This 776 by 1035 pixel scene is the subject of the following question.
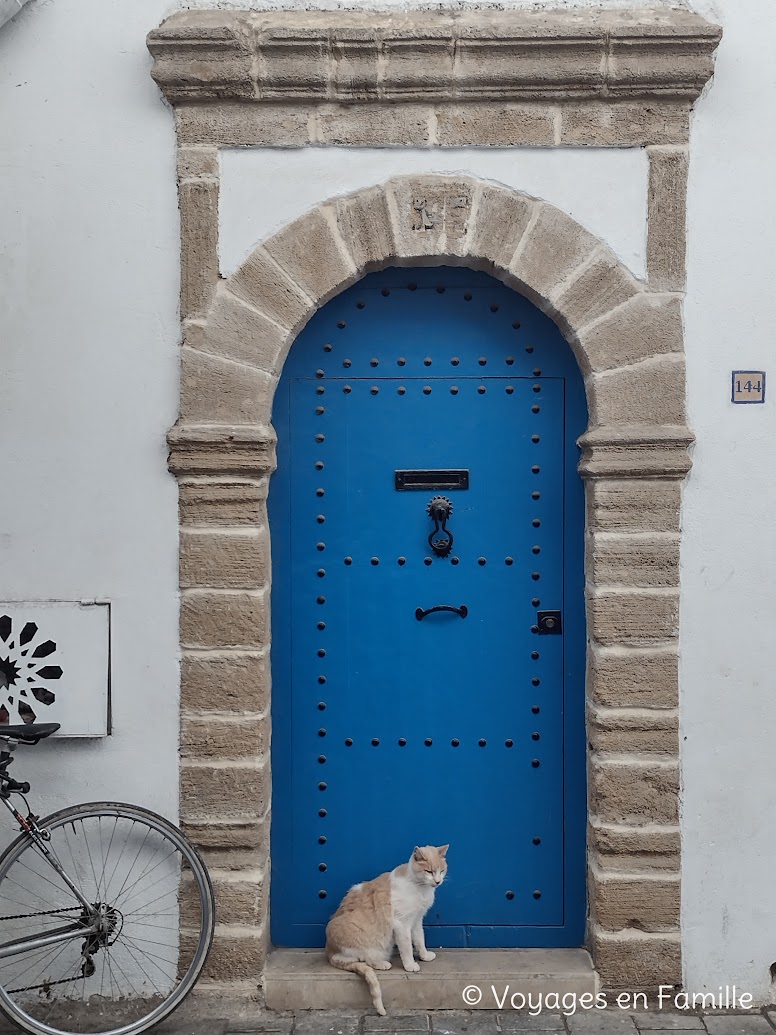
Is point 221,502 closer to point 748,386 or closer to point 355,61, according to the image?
point 355,61

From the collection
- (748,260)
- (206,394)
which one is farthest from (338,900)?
(748,260)

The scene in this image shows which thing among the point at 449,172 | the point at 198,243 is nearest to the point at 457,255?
the point at 449,172

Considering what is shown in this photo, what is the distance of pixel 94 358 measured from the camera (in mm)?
3393

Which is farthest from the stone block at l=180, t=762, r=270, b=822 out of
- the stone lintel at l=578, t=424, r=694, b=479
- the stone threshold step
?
the stone lintel at l=578, t=424, r=694, b=479

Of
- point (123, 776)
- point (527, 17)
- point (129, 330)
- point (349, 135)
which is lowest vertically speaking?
point (123, 776)

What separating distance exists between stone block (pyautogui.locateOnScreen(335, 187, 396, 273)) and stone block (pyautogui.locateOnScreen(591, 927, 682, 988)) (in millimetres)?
2523

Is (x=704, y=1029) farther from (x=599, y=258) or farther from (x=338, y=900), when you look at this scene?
(x=599, y=258)

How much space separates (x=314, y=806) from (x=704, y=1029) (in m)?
1.51

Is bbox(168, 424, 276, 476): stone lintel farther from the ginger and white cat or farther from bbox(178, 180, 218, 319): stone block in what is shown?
the ginger and white cat

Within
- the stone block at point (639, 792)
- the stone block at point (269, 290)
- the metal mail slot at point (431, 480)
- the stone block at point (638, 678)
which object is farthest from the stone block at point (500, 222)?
the stone block at point (639, 792)

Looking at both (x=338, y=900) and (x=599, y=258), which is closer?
(x=599, y=258)

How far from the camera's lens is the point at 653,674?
3.38 metres

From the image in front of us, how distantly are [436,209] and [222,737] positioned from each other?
198 centimetres

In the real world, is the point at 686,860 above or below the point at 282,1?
below
